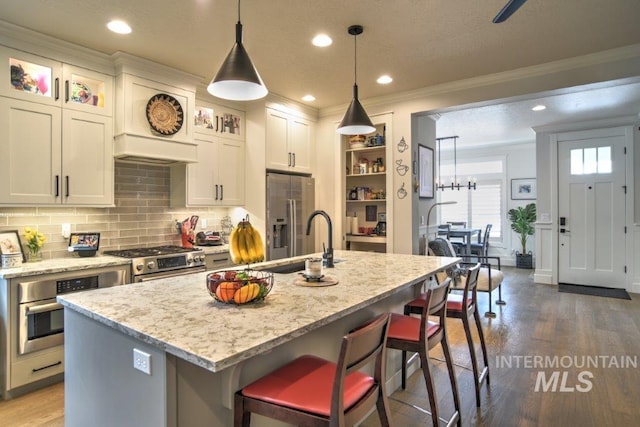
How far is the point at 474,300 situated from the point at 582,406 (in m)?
0.91

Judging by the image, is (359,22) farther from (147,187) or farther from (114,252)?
(114,252)

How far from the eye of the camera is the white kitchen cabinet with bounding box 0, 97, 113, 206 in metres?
2.72

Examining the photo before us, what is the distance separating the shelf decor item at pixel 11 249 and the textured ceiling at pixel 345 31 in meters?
1.55

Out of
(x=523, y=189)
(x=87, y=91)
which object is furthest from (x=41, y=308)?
(x=523, y=189)

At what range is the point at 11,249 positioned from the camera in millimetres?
2777

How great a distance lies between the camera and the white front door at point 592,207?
18.5ft

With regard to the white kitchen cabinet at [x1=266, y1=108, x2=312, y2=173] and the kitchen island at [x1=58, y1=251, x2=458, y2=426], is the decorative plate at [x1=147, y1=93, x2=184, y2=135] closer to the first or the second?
the white kitchen cabinet at [x1=266, y1=108, x2=312, y2=173]

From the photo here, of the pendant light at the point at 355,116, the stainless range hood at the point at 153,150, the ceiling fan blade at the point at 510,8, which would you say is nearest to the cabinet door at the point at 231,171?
the stainless range hood at the point at 153,150

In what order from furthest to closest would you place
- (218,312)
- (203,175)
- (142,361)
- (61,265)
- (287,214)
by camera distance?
(287,214), (203,175), (61,265), (218,312), (142,361)

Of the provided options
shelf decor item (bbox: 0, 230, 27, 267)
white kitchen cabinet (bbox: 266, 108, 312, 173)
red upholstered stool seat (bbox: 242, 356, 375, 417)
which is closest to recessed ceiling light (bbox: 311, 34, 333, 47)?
white kitchen cabinet (bbox: 266, 108, 312, 173)

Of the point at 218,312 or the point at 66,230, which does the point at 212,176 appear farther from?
the point at 218,312

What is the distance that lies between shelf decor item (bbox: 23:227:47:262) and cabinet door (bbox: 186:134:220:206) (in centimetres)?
128

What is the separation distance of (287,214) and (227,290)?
9.58 ft

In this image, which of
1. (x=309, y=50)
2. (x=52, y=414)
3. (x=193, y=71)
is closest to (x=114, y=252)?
(x=52, y=414)
